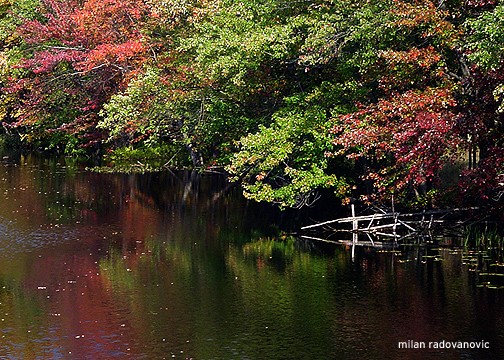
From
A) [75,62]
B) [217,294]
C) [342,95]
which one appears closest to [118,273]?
[217,294]

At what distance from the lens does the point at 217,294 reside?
62.7 feet

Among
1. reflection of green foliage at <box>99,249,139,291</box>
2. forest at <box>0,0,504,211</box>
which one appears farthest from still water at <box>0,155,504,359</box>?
forest at <box>0,0,504,211</box>

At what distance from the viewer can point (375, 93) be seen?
2761 centimetres

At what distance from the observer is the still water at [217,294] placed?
15.4m

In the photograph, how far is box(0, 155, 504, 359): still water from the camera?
1540 centimetres

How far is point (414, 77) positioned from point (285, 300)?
365 inches

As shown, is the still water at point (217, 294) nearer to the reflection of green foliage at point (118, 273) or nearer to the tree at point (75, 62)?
the reflection of green foliage at point (118, 273)

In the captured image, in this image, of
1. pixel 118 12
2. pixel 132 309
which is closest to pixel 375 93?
pixel 132 309

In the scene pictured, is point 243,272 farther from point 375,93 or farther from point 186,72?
point 186,72

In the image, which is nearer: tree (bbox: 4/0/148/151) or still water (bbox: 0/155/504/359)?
still water (bbox: 0/155/504/359)

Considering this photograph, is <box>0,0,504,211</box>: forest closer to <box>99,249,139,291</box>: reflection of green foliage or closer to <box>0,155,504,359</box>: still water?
<box>0,155,504,359</box>: still water

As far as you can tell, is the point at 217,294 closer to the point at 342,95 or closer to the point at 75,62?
the point at 342,95

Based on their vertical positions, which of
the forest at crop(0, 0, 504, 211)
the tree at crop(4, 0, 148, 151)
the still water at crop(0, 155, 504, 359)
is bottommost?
the still water at crop(0, 155, 504, 359)

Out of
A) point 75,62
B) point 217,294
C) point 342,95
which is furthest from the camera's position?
point 75,62
